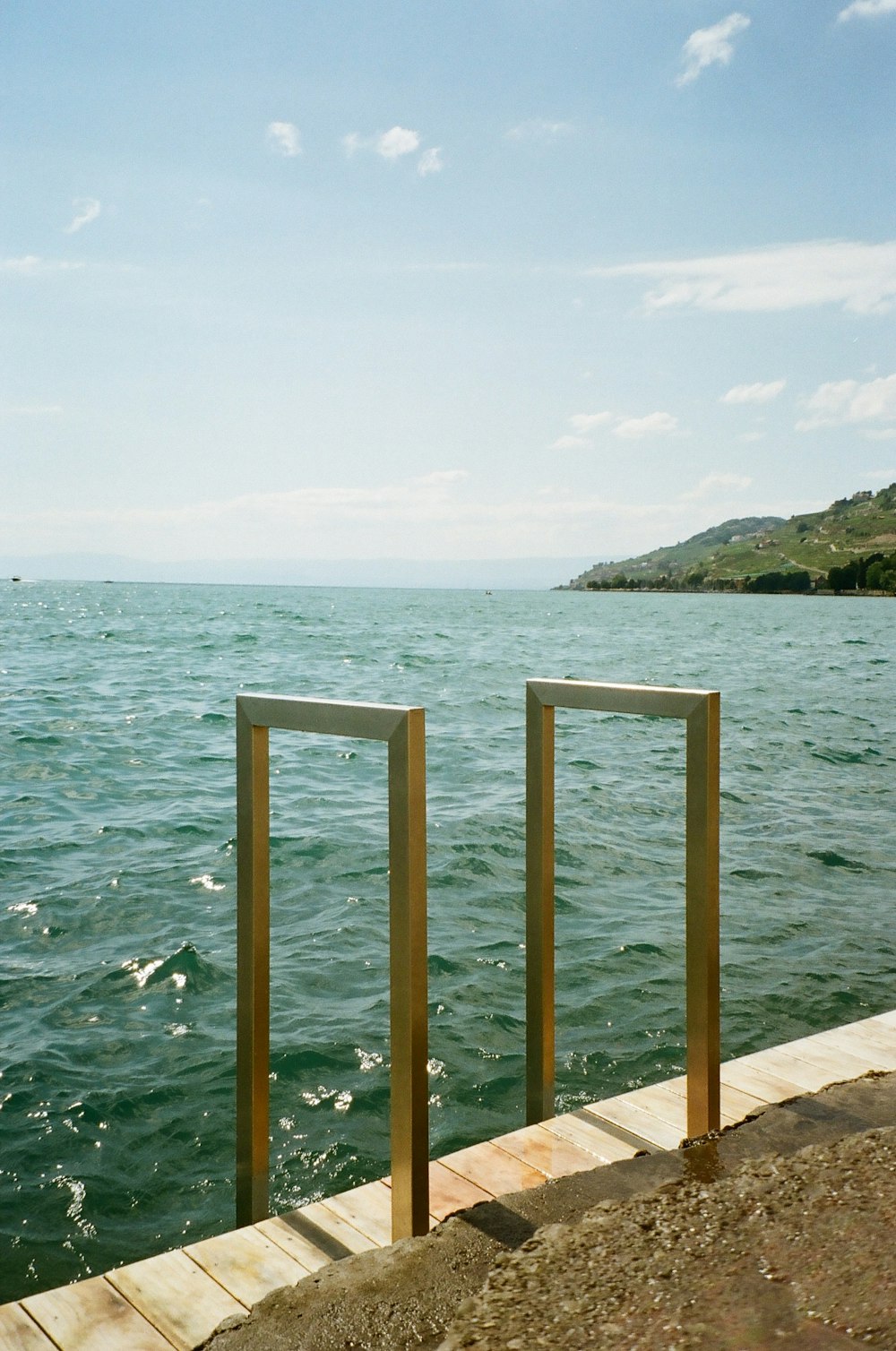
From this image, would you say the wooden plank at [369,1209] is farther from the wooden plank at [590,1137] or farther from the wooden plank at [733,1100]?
the wooden plank at [733,1100]

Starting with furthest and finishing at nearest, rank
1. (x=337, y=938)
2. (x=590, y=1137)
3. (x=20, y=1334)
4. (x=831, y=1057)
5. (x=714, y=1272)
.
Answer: (x=337, y=938) → (x=831, y=1057) → (x=590, y=1137) → (x=20, y=1334) → (x=714, y=1272)

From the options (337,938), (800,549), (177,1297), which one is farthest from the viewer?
(800,549)

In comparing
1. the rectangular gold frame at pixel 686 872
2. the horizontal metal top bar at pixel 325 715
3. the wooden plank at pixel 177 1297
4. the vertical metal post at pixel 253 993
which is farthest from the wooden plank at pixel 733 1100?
the horizontal metal top bar at pixel 325 715

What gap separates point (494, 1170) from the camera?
244 cm

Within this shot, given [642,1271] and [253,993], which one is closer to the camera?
[642,1271]

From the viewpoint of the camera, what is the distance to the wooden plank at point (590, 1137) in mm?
2517

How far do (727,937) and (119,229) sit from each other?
44851mm

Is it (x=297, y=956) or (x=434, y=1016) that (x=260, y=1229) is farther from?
(x=297, y=956)

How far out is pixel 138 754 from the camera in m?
13.3

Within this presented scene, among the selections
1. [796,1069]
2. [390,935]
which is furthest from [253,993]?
[796,1069]

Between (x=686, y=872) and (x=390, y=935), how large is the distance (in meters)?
0.73

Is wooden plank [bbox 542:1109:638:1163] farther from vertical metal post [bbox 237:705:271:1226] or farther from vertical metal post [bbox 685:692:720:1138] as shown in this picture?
vertical metal post [bbox 237:705:271:1226]

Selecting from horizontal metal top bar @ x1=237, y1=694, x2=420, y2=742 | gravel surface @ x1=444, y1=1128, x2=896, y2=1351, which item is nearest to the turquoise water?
gravel surface @ x1=444, y1=1128, x2=896, y2=1351

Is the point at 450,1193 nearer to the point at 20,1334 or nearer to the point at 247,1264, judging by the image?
the point at 247,1264
